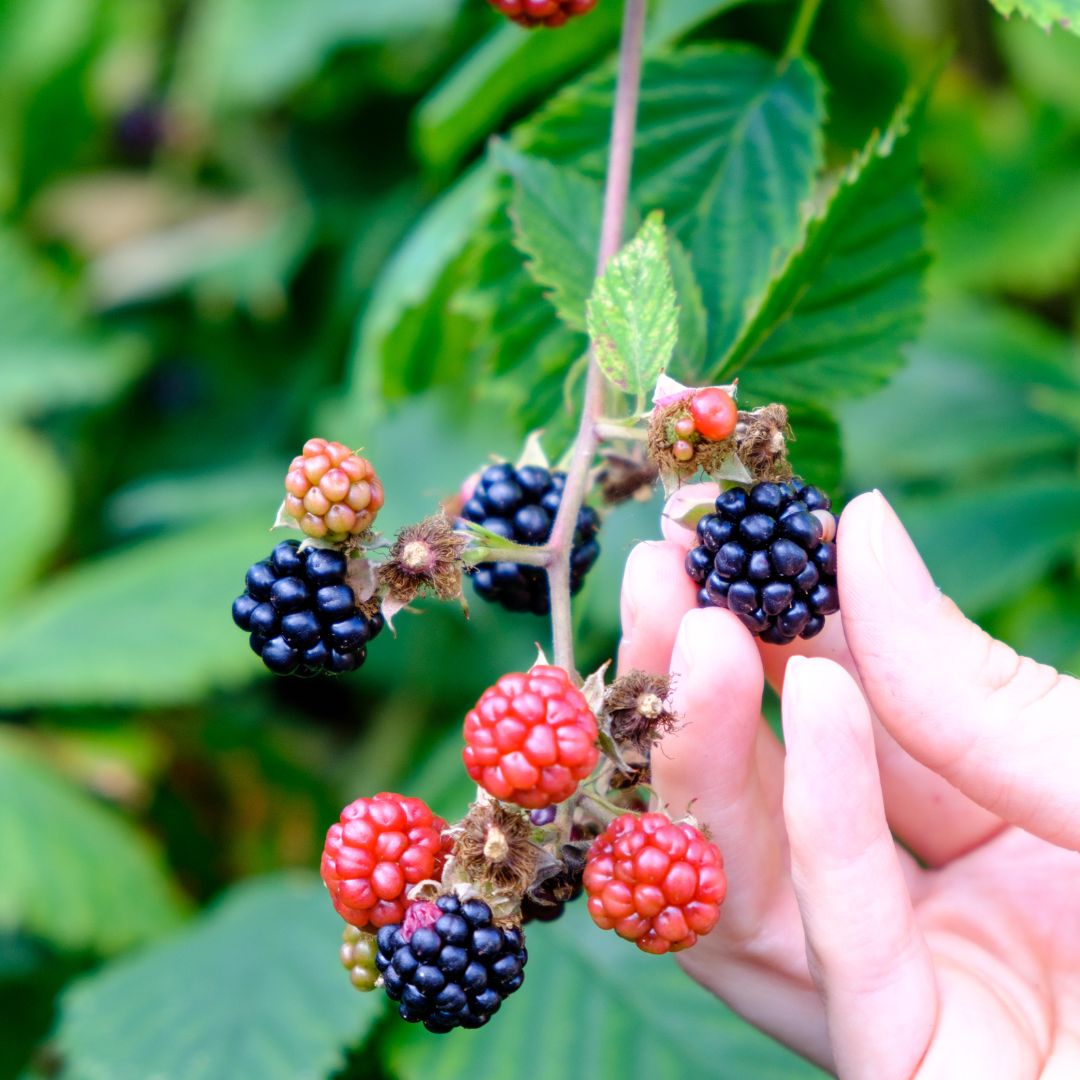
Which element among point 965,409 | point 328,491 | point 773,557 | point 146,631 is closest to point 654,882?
point 773,557

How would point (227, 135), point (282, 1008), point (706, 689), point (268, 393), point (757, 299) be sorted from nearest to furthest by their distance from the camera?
1. point (706, 689)
2. point (757, 299)
3. point (282, 1008)
4. point (268, 393)
5. point (227, 135)

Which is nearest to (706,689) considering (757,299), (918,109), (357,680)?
(757,299)

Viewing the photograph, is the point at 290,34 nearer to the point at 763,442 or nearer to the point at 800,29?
the point at 800,29

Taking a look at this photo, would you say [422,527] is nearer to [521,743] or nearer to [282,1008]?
[521,743]

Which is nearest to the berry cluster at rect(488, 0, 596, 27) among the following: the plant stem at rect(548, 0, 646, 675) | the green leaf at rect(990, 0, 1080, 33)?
the plant stem at rect(548, 0, 646, 675)

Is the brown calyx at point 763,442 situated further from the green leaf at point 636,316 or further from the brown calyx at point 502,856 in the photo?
the brown calyx at point 502,856

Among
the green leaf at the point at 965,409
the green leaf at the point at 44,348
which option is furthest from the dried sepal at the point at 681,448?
the green leaf at the point at 44,348

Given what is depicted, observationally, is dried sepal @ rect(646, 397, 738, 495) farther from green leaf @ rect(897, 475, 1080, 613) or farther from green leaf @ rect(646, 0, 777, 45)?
green leaf @ rect(897, 475, 1080, 613)
